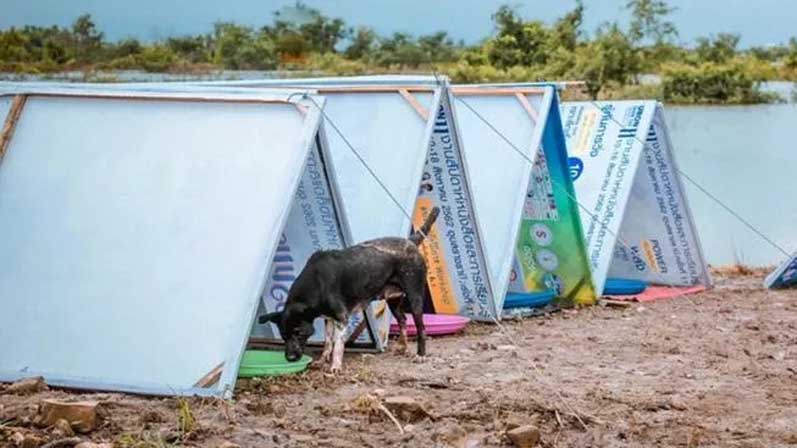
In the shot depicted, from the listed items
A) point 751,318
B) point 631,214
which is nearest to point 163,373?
point 751,318

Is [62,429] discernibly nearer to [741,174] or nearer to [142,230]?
[142,230]

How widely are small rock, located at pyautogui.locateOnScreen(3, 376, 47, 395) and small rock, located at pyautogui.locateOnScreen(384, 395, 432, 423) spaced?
58.9 inches

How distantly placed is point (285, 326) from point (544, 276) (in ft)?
13.7

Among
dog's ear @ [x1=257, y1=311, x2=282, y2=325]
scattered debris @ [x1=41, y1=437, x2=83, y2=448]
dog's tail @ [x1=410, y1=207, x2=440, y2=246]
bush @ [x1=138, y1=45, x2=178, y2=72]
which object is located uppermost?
scattered debris @ [x1=41, y1=437, x2=83, y2=448]

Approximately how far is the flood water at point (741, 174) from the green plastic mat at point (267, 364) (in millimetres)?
8380

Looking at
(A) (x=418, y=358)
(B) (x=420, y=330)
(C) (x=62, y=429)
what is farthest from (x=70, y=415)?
(B) (x=420, y=330)

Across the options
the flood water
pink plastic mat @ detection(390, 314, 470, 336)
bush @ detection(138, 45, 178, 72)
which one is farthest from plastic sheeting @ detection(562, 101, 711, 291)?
bush @ detection(138, 45, 178, 72)

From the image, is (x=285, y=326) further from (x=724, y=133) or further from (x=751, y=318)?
(x=724, y=133)

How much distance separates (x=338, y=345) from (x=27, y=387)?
165 cm

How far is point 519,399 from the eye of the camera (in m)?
7.18

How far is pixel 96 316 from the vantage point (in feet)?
23.7

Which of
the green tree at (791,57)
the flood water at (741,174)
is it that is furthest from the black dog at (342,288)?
the green tree at (791,57)

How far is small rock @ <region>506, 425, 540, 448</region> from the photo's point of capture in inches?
244

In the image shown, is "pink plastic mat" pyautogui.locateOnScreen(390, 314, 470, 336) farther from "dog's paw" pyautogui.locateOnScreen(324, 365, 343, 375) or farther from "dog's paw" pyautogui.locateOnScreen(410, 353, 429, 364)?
"dog's paw" pyautogui.locateOnScreen(324, 365, 343, 375)
